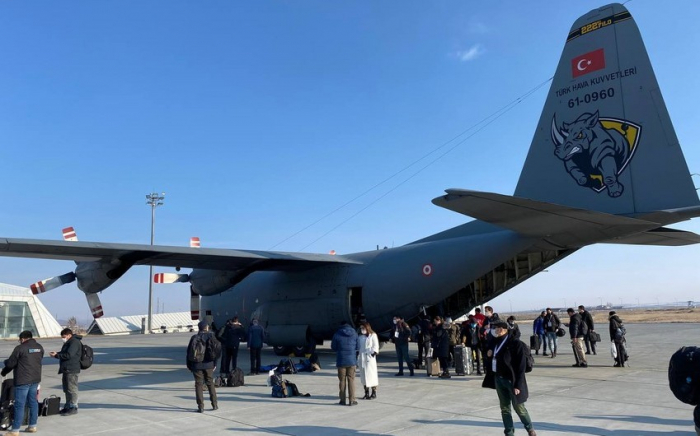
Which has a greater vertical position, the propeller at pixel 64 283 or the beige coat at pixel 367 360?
the propeller at pixel 64 283

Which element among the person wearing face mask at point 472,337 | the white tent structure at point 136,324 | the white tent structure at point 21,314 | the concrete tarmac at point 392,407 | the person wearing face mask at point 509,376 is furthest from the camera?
the white tent structure at point 136,324

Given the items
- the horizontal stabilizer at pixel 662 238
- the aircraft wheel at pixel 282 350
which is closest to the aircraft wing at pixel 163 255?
the aircraft wheel at pixel 282 350

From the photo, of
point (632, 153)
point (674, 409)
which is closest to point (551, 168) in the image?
point (632, 153)

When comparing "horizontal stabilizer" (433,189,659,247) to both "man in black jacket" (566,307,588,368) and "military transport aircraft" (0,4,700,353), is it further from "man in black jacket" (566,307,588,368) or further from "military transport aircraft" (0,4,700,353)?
"man in black jacket" (566,307,588,368)

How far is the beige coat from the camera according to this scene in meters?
8.97

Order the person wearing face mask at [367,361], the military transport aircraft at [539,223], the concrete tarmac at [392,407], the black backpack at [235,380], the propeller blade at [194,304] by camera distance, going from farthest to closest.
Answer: the propeller blade at [194,304] → the black backpack at [235,380] → the military transport aircraft at [539,223] → the person wearing face mask at [367,361] → the concrete tarmac at [392,407]

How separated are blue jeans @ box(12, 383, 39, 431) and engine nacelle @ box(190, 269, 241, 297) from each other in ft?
30.4

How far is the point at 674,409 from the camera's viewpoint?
24.4ft

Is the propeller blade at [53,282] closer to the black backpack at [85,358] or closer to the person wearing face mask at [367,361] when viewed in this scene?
the black backpack at [85,358]

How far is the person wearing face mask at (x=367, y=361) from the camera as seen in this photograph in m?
8.97

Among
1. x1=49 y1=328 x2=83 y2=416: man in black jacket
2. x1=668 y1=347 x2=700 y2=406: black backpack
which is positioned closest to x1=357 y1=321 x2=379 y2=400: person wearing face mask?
x1=49 y1=328 x2=83 y2=416: man in black jacket

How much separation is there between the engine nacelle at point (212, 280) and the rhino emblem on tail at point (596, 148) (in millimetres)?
10213

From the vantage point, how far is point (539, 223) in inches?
395

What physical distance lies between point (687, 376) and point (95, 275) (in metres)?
14.3
